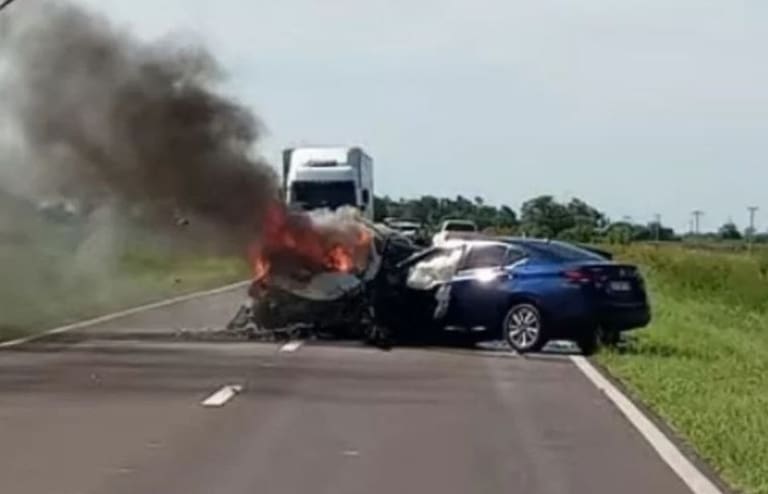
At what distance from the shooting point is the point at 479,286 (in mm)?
28312

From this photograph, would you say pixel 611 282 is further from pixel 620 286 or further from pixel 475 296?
pixel 475 296

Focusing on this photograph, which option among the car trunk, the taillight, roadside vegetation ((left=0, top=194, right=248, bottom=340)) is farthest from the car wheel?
roadside vegetation ((left=0, top=194, right=248, bottom=340))

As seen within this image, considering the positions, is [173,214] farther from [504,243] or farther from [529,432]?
[529,432]

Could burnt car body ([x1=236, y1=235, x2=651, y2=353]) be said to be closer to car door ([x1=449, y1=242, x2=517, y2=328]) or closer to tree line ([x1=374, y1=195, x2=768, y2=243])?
car door ([x1=449, y1=242, x2=517, y2=328])

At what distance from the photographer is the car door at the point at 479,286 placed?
92.4ft

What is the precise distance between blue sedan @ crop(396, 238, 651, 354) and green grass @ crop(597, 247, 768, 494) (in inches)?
23.7

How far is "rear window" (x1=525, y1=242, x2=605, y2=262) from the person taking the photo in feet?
93.3

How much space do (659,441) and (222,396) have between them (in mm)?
5535

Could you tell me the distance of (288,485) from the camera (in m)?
13.2

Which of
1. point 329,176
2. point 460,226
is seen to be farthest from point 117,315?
point 460,226

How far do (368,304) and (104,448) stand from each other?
1422 cm

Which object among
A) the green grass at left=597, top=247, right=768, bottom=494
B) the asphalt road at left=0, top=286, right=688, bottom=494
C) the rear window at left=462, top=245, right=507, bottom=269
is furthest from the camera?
the rear window at left=462, top=245, right=507, bottom=269

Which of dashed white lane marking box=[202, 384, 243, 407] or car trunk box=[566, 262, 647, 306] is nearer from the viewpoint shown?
A: dashed white lane marking box=[202, 384, 243, 407]

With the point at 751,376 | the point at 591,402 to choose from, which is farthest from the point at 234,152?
the point at 591,402
